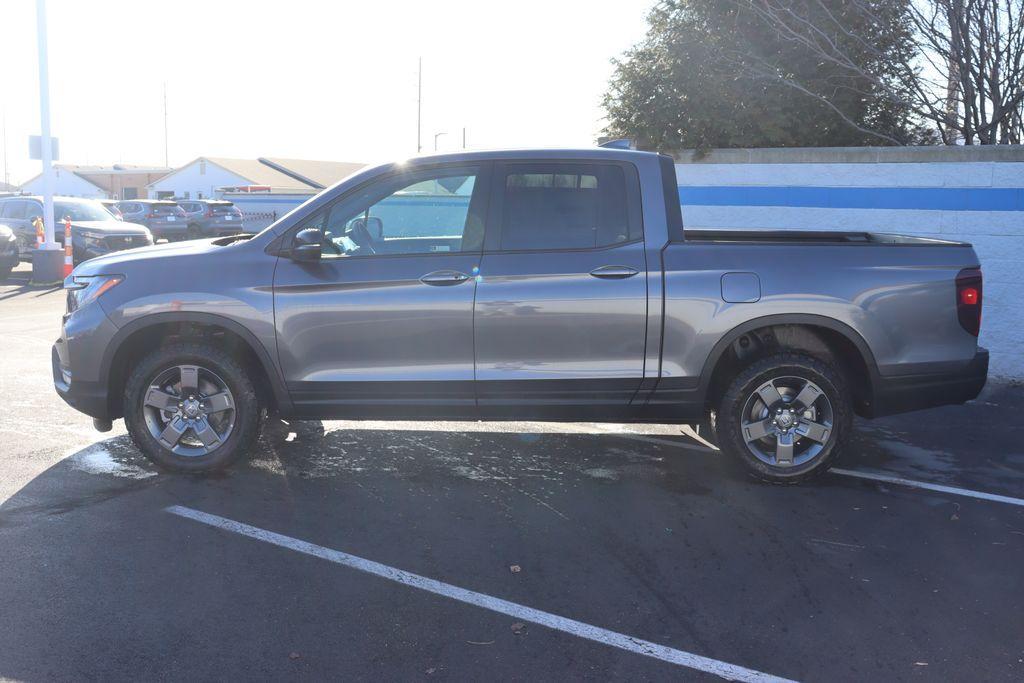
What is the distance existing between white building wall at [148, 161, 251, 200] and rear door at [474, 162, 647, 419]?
2608 inches

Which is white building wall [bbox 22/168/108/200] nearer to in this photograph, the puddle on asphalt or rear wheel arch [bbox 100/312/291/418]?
the puddle on asphalt

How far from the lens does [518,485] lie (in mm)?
5617

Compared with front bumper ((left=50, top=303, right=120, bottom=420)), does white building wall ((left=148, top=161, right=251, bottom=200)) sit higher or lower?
higher

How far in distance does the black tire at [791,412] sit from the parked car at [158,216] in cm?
2876

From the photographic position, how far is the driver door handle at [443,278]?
541 cm

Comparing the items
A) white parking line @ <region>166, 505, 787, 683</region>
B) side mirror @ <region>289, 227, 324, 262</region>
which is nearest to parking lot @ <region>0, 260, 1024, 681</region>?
white parking line @ <region>166, 505, 787, 683</region>

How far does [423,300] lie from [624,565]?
192 centimetres

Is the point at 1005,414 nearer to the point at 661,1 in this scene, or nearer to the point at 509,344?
the point at 509,344

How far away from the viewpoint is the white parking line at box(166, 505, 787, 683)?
3.56m

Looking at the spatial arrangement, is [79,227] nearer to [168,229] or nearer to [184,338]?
[168,229]

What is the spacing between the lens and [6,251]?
56.0 ft

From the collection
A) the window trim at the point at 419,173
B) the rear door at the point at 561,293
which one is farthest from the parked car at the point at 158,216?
the rear door at the point at 561,293

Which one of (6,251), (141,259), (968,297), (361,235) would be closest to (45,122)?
(6,251)

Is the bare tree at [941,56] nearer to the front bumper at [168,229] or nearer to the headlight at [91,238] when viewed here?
the headlight at [91,238]
